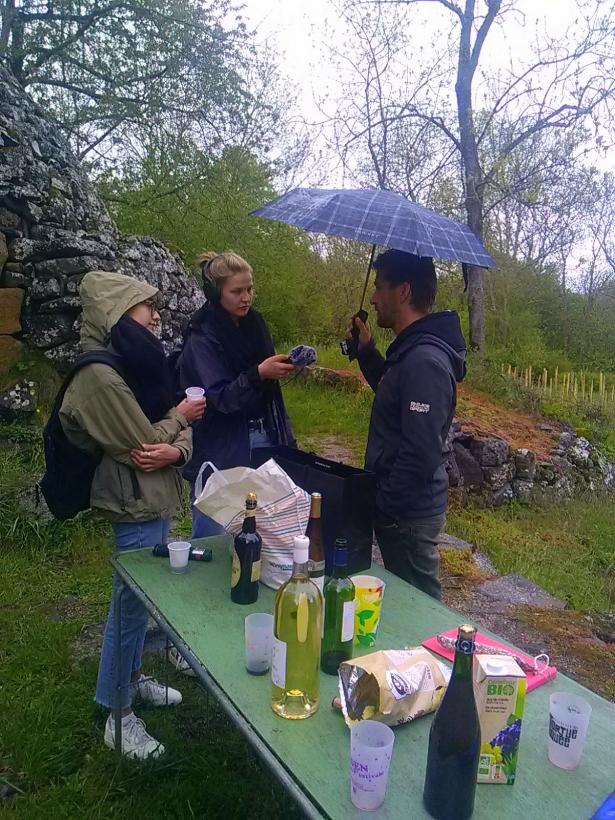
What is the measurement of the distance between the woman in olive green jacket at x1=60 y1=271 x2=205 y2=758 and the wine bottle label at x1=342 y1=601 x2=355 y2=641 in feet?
3.41

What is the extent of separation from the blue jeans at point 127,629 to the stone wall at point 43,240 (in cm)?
358

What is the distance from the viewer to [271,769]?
1.27 meters

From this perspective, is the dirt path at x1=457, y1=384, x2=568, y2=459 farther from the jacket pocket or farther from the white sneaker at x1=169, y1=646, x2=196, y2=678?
the jacket pocket

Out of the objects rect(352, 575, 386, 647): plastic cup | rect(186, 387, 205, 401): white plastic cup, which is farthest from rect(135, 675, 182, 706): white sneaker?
rect(352, 575, 386, 647): plastic cup

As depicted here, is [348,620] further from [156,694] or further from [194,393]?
[156,694]

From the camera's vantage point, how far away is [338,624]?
1.59 m

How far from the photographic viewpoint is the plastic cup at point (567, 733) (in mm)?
1269

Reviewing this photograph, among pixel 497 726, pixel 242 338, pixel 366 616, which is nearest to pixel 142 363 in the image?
pixel 242 338

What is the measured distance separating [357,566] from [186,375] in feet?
4.02

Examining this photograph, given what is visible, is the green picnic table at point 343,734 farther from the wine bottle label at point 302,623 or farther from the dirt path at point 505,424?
the dirt path at point 505,424

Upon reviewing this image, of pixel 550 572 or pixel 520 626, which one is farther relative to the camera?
pixel 550 572

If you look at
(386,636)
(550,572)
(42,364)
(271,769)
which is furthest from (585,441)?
(271,769)

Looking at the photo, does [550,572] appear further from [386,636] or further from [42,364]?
[42,364]

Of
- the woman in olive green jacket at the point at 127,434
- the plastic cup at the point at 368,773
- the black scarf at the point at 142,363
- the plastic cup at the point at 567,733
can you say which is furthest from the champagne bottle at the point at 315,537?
the black scarf at the point at 142,363
